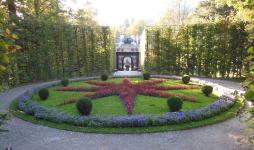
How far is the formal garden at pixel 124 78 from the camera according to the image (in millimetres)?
5961

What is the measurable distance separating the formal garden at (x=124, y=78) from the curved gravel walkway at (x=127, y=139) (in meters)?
0.34

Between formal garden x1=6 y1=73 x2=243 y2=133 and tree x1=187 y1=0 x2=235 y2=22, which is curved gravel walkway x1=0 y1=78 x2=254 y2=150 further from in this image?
tree x1=187 y1=0 x2=235 y2=22

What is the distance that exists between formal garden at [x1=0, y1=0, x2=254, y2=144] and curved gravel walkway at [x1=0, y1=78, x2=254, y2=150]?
34 cm

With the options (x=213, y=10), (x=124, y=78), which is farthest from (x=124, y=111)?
(x=213, y=10)

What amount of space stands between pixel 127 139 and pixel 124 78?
10110 millimetres

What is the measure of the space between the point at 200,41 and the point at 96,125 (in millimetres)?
16543

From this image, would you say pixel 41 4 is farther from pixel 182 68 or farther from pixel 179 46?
pixel 182 68

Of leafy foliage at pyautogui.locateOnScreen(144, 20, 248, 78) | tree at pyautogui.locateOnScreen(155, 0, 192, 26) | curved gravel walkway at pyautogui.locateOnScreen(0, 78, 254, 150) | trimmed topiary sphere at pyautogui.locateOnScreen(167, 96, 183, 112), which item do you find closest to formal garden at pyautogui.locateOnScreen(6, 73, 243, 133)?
trimmed topiary sphere at pyautogui.locateOnScreen(167, 96, 183, 112)

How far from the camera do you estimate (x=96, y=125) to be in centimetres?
586

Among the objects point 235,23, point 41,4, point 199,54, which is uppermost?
point 41,4

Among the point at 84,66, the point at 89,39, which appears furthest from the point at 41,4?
the point at 84,66

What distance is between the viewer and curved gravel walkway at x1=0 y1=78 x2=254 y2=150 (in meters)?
4.65

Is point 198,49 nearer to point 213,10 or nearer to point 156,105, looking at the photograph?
point 156,105

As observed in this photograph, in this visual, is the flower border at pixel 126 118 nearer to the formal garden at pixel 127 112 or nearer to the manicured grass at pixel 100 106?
the formal garden at pixel 127 112
